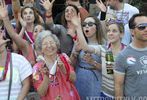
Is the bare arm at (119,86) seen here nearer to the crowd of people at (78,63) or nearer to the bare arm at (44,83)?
the crowd of people at (78,63)

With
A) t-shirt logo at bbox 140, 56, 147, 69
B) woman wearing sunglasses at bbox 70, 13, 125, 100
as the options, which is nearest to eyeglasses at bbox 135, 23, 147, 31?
t-shirt logo at bbox 140, 56, 147, 69

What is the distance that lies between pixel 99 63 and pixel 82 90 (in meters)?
0.46

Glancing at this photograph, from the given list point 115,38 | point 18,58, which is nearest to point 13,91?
point 18,58

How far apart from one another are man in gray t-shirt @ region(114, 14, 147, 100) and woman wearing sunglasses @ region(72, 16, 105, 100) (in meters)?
0.63

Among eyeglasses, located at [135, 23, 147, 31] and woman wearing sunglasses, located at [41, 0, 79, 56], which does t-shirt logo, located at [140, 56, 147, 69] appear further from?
woman wearing sunglasses, located at [41, 0, 79, 56]

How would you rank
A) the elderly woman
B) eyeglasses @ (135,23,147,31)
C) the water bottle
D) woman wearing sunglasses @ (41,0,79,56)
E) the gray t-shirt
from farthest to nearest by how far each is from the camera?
woman wearing sunglasses @ (41,0,79,56), the water bottle, the elderly woman, eyeglasses @ (135,23,147,31), the gray t-shirt

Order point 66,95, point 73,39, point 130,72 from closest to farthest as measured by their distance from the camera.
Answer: point 130,72
point 66,95
point 73,39

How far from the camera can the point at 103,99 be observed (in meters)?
4.80

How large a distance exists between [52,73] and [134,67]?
36.7 inches

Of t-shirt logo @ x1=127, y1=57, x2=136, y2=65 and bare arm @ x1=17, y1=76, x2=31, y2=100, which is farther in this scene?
bare arm @ x1=17, y1=76, x2=31, y2=100

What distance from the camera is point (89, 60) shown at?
4.92 m

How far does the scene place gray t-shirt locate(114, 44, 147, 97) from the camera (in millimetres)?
4152

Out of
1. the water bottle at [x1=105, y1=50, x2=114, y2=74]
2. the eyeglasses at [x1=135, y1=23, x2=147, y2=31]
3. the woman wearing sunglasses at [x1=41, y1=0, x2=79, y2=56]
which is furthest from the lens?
the woman wearing sunglasses at [x1=41, y1=0, x2=79, y2=56]

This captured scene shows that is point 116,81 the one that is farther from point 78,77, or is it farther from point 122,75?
point 78,77
